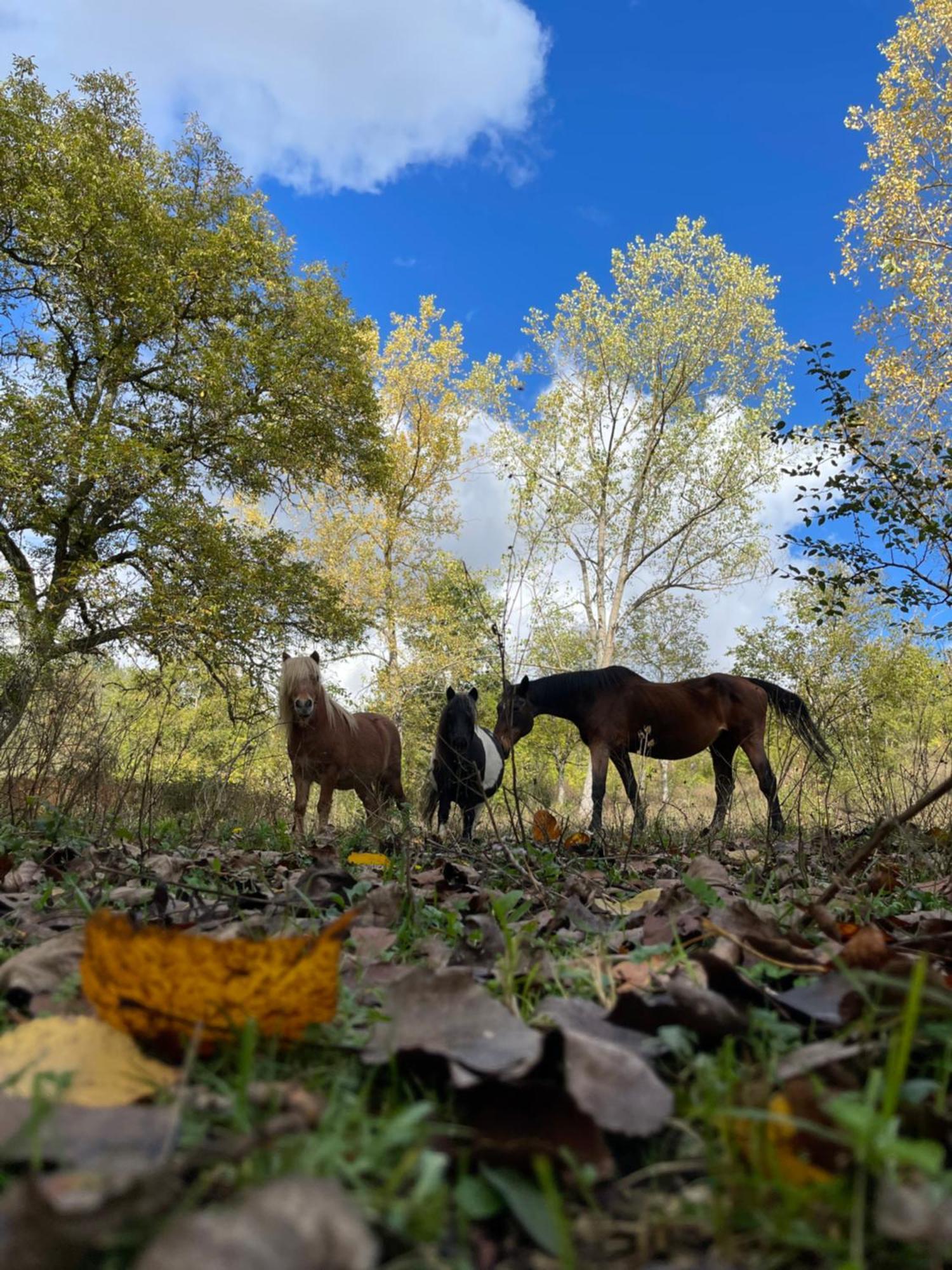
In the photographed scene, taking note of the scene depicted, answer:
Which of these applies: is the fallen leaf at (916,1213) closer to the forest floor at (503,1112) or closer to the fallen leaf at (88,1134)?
the forest floor at (503,1112)

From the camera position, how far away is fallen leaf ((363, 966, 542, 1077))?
0.98 meters

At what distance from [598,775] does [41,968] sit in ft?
28.8

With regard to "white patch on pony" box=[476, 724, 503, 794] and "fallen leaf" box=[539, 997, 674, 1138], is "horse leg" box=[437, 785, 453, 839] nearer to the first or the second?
"white patch on pony" box=[476, 724, 503, 794]

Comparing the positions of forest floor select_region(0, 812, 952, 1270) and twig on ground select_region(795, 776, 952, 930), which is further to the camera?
twig on ground select_region(795, 776, 952, 930)

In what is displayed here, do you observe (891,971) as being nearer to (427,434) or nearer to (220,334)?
(220,334)

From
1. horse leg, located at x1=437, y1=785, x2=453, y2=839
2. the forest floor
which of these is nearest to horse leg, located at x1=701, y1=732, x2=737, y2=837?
horse leg, located at x1=437, y1=785, x2=453, y2=839

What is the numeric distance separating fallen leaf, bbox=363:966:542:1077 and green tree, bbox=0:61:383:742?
1678 cm

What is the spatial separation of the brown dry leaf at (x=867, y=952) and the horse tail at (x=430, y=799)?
306 inches

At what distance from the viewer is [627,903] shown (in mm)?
2479

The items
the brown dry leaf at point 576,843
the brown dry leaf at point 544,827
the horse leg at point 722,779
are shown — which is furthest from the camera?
the horse leg at point 722,779

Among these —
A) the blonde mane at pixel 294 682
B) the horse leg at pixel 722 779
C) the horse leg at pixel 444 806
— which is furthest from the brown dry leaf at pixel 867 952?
the blonde mane at pixel 294 682

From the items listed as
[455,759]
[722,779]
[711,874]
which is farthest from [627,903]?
[455,759]

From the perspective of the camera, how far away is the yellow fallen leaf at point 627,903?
7.65 feet

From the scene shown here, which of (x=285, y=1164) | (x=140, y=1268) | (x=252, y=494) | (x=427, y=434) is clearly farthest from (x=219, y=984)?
(x=427, y=434)
